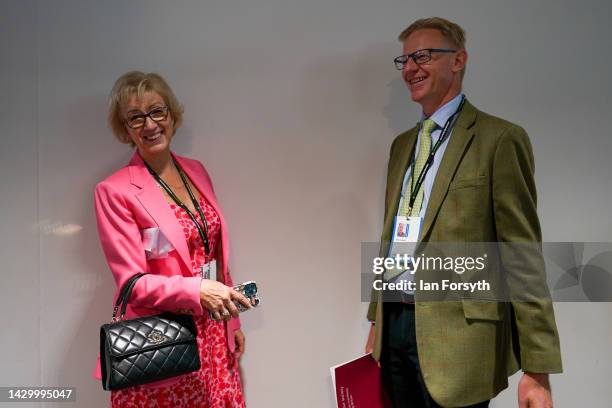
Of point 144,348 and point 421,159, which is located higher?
point 421,159

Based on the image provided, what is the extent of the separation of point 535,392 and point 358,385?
2.03ft

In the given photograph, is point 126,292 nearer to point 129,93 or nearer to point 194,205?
Answer: point 194,205

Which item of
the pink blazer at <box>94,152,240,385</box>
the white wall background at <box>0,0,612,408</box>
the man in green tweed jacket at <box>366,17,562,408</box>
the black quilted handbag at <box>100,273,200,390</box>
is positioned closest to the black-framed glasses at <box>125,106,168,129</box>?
the pink blazer at <box>94,152,240,385</box>

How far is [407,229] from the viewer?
1.61 meters

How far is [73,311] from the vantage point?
2.29 m

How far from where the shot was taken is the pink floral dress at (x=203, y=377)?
177 cm

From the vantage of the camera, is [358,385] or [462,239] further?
[358,385]

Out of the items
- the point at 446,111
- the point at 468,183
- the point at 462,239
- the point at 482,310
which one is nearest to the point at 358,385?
the point at 482,310

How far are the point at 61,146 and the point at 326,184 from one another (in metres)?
1.22

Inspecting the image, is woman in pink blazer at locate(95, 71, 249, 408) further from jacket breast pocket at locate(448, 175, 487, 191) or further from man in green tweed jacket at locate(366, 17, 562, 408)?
jacket breast pocket at locate(448, 175, 487, 191)

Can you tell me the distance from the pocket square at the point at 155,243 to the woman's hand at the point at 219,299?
0.65 feet

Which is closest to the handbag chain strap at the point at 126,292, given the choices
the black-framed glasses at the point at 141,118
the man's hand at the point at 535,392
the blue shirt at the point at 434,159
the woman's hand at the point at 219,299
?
the woman's hand at the point at 219,299

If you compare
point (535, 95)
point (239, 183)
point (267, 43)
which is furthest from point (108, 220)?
point (535, 95)

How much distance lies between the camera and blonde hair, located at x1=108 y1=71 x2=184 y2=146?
72.0 inches
